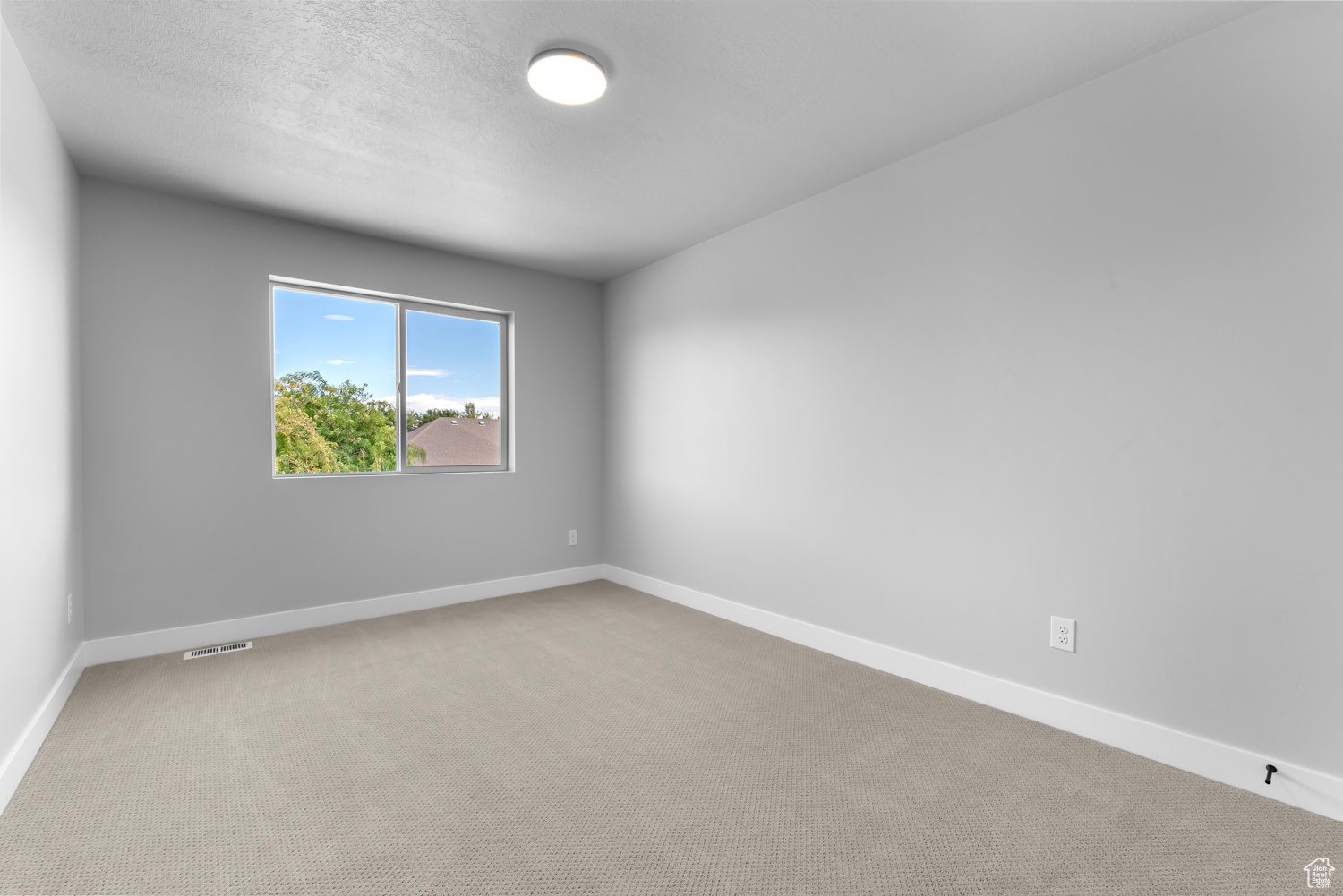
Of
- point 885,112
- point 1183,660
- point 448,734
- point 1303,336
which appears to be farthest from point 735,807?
point 885,112

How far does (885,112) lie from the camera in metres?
2.54

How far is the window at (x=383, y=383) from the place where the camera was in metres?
3.78

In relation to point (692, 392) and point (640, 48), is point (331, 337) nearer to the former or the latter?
point (692, 392)

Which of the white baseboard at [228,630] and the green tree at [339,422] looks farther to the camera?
the green tree at [339,422]

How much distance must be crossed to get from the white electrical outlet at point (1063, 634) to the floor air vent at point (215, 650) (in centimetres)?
394

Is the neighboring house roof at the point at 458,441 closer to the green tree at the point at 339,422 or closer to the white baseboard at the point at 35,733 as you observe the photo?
the green tree at the point at 339,422

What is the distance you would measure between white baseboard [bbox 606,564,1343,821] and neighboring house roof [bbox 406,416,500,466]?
235 centimetres

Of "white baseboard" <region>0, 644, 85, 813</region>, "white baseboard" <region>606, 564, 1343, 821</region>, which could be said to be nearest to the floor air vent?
"white baseboard" <region>0, 644, 85, 813</region>

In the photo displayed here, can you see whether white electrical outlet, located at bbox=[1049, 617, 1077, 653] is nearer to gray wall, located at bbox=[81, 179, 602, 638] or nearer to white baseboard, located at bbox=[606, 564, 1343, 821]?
white baseboard, located at bbox=[606, 564, 1343, 821]

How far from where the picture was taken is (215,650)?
3.31m

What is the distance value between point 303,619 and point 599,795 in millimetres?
2635

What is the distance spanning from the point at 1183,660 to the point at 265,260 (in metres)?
4.73

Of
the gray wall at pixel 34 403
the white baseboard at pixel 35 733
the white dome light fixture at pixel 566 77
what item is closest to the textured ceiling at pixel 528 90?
the white dome light fixture at pixel 566 77

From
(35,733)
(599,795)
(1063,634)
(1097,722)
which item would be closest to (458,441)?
(35,733)
